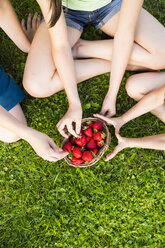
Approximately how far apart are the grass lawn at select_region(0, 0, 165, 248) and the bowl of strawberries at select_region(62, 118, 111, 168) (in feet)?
0.99

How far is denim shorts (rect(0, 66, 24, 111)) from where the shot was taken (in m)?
2.23

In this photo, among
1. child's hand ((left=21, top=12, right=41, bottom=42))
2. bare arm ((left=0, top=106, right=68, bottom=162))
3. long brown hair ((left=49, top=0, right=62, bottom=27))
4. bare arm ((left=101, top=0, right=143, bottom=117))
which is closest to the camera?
long brown hair ((left=49, top=0, right=62, bottom=27))

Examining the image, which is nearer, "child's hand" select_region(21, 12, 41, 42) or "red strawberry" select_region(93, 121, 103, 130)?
"red strawberry" select_region(93, 121, 103, 130)

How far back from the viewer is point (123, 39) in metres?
1.98

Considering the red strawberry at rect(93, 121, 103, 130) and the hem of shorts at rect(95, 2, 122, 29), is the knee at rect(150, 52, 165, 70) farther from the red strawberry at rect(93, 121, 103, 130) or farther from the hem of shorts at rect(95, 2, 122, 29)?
the red strawberry at rect(93, 121, 103, 130)

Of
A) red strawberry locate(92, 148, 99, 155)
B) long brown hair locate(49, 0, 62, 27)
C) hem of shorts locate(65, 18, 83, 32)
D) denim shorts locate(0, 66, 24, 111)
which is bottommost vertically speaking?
red strawberry locate(92, 148, 99, 155)

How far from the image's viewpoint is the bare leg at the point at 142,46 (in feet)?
6.84

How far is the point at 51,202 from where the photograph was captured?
8.28 feet

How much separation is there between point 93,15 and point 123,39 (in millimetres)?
400

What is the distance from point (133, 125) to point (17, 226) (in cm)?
160

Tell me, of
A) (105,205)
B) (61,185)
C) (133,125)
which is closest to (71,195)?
(61,185)

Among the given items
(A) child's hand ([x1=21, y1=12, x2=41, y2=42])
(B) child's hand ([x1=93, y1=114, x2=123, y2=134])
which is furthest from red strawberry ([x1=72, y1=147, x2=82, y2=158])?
(A) child's hand ([x1=21, y1=12, x2=41, y2=42])

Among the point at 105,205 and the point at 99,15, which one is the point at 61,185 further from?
the point at 99,15

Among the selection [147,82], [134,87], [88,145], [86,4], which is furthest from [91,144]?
[86,4]
